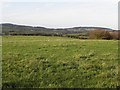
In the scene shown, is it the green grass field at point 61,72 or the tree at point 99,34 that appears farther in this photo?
the tree at point 99,34

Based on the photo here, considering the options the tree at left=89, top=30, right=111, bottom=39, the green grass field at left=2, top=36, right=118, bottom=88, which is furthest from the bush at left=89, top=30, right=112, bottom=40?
the green grass field at left=2, top=36, right=118, bottom=88

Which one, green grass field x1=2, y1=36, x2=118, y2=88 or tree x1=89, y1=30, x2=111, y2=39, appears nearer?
green grass field x1=2, y1=36, x2=118, y2=88

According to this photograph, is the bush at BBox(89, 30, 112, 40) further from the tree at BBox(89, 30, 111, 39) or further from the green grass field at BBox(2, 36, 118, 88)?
the green grass field at BBox(2, 36, 118, 88)

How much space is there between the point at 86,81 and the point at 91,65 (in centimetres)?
267

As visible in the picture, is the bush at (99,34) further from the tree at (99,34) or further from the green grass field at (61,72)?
the green grass field at (61,72)

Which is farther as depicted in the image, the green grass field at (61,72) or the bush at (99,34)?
the bush at (99,34)

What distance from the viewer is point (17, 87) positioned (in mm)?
11102

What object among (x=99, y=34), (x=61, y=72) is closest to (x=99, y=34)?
(x=99, y=34)

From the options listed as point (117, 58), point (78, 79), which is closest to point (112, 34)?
point (117, 58)

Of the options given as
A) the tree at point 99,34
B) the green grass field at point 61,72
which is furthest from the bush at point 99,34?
the green grass field at point 61,72

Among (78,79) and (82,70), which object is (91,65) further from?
(78,79)

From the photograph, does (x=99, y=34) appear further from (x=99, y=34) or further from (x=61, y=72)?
(x=61, y=72)

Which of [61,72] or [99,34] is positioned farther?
[99,34]

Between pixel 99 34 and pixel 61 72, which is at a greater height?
pixel 99 34
